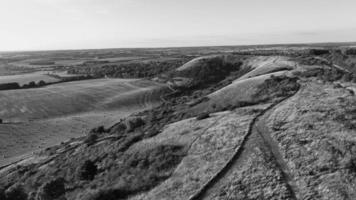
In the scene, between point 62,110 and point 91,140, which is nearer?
point 91,140

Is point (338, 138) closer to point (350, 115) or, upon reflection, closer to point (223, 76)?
point (350, 115)

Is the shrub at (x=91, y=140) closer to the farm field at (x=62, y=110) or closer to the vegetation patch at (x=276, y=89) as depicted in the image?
the farm field at (x=62, y=110)

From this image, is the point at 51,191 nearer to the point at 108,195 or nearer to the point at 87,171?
the point at 87,171

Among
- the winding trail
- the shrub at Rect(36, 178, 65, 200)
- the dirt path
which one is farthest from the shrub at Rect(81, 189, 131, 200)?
the dirt path

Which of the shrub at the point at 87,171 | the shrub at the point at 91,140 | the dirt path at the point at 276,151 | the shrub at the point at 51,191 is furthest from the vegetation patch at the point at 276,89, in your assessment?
the shrub at the point at 51,191

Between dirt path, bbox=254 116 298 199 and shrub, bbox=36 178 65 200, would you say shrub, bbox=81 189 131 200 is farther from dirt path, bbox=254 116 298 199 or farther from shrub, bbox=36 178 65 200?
→ dirt path, bbox=254 116 298 199

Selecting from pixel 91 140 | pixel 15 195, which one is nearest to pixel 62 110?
pixel 91 140
